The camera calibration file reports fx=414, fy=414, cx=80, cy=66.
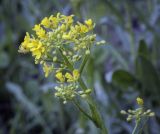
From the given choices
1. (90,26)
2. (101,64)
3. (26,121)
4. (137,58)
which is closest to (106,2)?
(137,58)

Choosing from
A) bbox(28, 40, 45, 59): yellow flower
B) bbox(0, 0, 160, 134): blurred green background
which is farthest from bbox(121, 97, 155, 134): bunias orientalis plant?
bbox(0, 0, 160, 134): blurred green background

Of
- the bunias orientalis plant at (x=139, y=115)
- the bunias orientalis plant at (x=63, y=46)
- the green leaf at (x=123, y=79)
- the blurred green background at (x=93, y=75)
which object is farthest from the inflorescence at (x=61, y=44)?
the green leaf at (x=123, y=79)

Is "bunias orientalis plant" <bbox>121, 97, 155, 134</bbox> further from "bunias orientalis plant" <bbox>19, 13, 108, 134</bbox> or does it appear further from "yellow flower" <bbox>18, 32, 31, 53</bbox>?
"yellow flower" <bbox>18, 32, 31, 53</bbox>

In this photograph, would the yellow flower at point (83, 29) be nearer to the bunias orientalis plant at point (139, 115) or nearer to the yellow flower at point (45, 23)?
the yellow flower at point (45, 23)

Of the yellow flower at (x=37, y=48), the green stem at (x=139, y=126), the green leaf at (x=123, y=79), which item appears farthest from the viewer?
the green leaf at (x=123, y=79)

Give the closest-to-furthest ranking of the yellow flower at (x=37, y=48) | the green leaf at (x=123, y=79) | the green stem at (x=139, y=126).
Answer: the yellow flower at (x=37, y=48)
the green stem at (x=139, y=126)
the green leaf at (x=123, y=79)

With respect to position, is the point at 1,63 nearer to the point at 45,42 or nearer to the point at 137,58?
the point at 137,58

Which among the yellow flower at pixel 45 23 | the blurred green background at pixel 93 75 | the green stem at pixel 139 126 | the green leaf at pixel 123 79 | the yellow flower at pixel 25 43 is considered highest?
the blurred green background at pixel 93 75

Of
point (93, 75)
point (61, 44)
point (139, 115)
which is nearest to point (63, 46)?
point (61, 44)

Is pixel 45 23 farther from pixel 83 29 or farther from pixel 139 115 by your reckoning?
pixel 139 115
